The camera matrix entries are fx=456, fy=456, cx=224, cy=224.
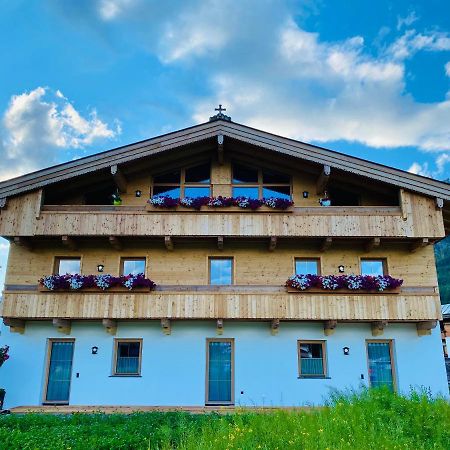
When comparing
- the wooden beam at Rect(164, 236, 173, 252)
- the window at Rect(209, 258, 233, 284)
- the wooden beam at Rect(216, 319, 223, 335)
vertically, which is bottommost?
the wooden beam at Rect(216, 319, 223, 335)

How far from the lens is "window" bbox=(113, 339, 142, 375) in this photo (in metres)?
14.9

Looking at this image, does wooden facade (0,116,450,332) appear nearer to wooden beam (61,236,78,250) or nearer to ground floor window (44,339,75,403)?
wooden beam (61,236,78,250)

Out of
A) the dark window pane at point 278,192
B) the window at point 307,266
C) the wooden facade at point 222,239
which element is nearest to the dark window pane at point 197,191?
the wooden facade at point 222,239

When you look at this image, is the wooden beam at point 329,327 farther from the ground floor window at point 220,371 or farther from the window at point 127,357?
the window at point 127,357

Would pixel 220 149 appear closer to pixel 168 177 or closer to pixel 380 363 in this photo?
pixel 168 177

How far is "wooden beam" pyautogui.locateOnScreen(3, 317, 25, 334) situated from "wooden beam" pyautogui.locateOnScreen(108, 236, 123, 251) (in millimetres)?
3869

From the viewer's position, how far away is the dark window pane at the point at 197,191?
16.6m

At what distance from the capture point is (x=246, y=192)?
54.8 feet

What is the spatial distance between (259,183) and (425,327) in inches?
292

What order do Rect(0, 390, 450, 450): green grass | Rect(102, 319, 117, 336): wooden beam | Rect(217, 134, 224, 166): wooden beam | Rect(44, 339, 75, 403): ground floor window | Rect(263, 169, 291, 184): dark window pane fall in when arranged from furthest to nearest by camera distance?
Rect(263, 169, 291, 184): dark window pane → Rect(217, 134, 224, 166): wooden beam → Rect(44, 339, 75, 403): ground floor window → Rect(102, 319, 117, 336): wooden beam → Rect(0, 390, 450, 450): green grass

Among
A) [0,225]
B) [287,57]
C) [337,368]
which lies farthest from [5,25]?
[337,368]

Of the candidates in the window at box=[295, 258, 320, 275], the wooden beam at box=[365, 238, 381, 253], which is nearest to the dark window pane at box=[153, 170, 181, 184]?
the window at box=[295, 258, 320, 275]

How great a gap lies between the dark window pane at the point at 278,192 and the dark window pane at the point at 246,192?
330mm

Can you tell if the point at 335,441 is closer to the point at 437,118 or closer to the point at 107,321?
the point at 107,321
